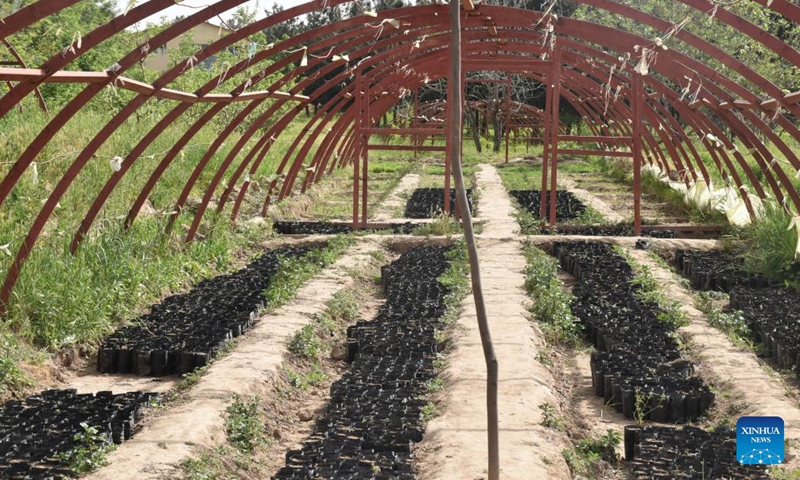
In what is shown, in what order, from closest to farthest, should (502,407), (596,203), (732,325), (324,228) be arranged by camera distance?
(502,407) < (732,325) < (324,228) < (596,203)

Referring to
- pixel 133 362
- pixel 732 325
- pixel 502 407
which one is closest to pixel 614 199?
pixel 732 325

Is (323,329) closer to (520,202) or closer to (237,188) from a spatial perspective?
(237,188)

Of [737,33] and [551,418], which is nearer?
[551,418]

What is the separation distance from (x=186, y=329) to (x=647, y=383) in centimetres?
333

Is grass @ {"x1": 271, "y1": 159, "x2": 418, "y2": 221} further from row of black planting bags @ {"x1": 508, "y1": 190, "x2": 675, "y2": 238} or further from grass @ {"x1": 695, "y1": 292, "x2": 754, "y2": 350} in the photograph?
grass @ {"x1": 695, "y1": 292, "x2": 754, "y2": 350}

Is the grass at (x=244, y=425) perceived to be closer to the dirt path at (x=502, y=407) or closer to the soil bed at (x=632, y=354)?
the dirt path at (x=502, y=407)

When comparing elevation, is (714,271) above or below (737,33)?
below

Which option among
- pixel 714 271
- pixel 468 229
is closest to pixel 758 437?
pixel 468 229

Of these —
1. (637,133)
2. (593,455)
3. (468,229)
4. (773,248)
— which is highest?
(637,133)

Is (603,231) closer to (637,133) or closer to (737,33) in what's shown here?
(637,133)

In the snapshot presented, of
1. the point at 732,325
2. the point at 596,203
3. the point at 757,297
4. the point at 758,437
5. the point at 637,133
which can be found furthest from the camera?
the point at 596,203

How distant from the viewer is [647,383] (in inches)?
232

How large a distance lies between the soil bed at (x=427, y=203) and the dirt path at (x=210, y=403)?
6.18m

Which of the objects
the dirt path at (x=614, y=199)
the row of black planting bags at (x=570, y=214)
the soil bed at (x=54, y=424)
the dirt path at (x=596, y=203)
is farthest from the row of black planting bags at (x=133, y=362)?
the dirt path at (x=614, y=199)
